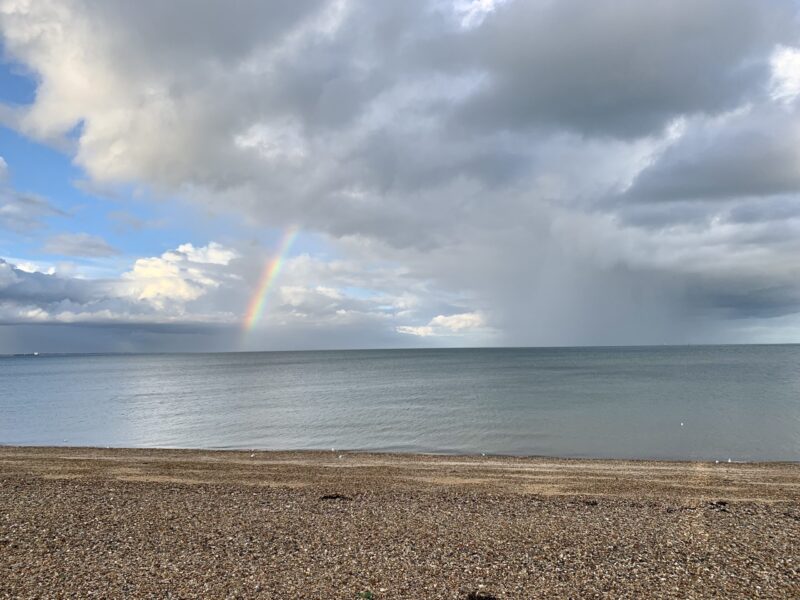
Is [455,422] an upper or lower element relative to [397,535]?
lower

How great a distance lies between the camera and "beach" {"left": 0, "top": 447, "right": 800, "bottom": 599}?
410 inches

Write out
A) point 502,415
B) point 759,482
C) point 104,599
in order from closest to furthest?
point 104,599
point 759,482
point 502,415

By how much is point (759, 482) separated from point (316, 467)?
18.6 m

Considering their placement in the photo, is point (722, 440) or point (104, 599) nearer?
point (104, 599)

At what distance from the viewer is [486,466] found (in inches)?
1046

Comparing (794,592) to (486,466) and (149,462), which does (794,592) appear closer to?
(486,466)

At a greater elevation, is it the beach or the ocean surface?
the beach

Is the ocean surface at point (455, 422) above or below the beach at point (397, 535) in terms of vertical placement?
below

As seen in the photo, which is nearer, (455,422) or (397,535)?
(397,535)

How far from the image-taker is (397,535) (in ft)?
44.1

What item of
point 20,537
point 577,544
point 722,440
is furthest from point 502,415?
point 20,537

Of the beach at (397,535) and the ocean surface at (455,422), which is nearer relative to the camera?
the beach at (397,535)

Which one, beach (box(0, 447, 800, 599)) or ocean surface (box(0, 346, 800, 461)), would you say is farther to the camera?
ocean surface (box(0, 346, 800, 461))

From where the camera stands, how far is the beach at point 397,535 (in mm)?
10422
